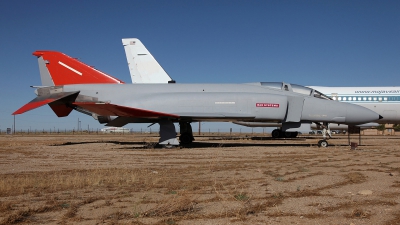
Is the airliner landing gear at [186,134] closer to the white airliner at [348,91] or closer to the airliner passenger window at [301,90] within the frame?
the airliner passenger window at [301,90]

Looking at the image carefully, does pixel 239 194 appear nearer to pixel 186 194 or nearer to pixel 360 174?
pixel 186 194

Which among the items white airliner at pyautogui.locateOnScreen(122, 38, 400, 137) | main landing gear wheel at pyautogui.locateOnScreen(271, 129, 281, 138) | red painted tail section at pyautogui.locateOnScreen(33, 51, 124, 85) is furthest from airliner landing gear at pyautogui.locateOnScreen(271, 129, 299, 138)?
red painted tail section at pyautogui.locateOnScreen(33, 51, 124, 85)

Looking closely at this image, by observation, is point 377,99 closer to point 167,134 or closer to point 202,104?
point 202,104

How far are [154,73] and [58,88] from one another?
8.43m

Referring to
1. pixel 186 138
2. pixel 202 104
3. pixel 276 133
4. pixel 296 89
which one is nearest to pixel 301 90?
pixel 296 89

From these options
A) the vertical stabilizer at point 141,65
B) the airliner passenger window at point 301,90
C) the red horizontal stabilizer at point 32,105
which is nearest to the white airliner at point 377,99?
the airliner passenger window at point 301,90

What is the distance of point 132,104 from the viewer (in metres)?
18.4

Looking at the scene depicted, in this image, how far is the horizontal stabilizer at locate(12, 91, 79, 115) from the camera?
16681 mm

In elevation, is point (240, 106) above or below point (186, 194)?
above

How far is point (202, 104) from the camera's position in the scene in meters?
17.9

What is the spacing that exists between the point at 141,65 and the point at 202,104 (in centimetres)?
1092

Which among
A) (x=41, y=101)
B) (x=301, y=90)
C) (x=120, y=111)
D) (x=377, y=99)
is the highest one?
(x=377, y=99)

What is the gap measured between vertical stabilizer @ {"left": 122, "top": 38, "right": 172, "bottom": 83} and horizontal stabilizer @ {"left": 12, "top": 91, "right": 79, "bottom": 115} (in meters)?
8.15

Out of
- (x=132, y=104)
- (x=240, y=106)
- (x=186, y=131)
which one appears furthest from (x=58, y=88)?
(x=240, y=106)
